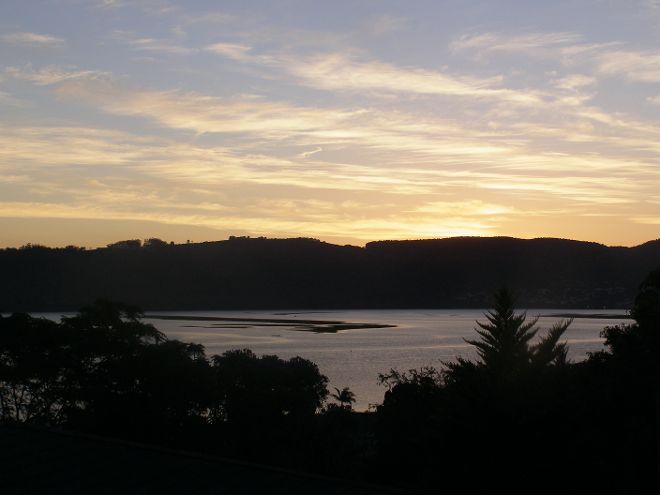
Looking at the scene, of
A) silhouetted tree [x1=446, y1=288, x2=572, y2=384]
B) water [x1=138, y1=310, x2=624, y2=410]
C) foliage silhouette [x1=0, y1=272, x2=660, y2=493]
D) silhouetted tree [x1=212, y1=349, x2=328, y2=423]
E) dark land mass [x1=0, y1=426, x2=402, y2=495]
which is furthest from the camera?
water [x1=138, y1=310, x2=624, y2=410]

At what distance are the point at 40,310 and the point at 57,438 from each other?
147 m

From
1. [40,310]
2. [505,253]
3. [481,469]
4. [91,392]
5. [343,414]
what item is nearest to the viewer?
[481,469]

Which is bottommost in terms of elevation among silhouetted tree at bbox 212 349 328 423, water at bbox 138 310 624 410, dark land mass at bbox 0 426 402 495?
water at bbox 138 310 624 410

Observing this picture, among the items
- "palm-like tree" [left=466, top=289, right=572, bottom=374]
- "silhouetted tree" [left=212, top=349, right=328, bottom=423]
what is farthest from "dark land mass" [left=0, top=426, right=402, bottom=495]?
"silhouetted tree" [left=212, top=349, right=328, bottom=423]

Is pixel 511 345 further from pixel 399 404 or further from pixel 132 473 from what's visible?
pixel 399 404

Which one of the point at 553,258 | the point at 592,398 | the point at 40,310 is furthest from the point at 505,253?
the point at 592,398

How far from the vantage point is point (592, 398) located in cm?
1942

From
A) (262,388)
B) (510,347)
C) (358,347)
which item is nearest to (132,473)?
(510,347)

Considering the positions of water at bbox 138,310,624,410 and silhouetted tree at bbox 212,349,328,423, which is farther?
water at bbox 138,310,624,410

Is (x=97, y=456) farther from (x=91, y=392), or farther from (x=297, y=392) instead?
(x=297, y=392)

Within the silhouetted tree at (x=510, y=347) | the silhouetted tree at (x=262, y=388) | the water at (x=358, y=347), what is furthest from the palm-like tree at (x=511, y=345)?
the water at (x=358, y=347)

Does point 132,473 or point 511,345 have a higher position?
point 511,345

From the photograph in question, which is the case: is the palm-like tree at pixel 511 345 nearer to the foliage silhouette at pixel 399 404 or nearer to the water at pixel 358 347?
the foliage silhouette at pixel 399 404

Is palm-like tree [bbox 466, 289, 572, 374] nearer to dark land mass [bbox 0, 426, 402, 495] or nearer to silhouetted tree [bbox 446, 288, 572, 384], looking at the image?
silhouetted tree [bbox 446, 288, 572, 384]
